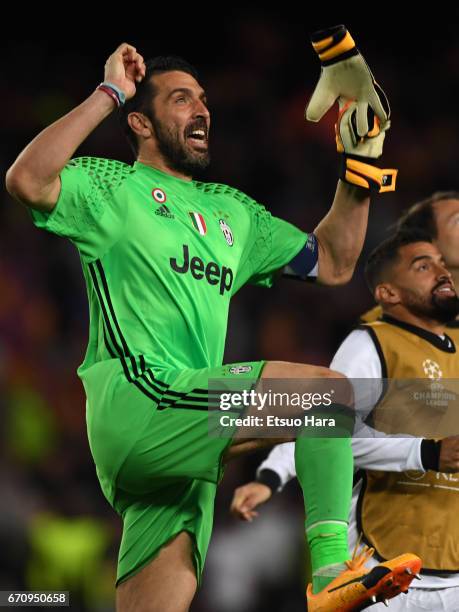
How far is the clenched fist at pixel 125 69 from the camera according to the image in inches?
136

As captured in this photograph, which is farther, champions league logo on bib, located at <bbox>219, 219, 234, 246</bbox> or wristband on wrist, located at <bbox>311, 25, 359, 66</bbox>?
champions league logo on bib, located at <bbox>219, 219, 234, 246</bbox>

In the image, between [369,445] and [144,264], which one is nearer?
[144,264]

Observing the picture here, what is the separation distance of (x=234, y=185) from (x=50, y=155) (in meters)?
4.60

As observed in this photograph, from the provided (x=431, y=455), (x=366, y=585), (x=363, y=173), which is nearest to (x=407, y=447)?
(x=431, y=455)

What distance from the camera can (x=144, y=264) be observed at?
3.56 m

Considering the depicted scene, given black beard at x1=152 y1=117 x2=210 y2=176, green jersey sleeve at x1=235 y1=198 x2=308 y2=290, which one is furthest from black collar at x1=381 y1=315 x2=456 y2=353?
black beard at x1=152 y1=117 x2=210 y2=176

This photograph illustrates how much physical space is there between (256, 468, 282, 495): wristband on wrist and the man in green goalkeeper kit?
355 mm

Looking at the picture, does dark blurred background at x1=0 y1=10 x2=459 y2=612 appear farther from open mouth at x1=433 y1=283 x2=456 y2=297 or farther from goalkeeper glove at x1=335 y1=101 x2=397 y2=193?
goalkeeper glove at x1=335 y1=101 x2=397 y2=193

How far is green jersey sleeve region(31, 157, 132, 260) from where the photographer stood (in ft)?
11.1

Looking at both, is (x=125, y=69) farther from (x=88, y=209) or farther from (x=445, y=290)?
(x=445, y=290)

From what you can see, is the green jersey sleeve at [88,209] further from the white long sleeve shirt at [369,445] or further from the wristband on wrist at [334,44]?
the white long sleeve shirt at [369,445]

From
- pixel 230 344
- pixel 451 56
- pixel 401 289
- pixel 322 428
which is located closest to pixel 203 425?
pixel 322 428

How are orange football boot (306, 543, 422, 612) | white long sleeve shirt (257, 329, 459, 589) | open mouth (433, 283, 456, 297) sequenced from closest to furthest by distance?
orange football boot (306, 543, 422, 612)
white long sleeve shirt (257, 329, 459, 589)
open mouth (433, 283, 456, 297)

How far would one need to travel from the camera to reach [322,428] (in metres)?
3.20
